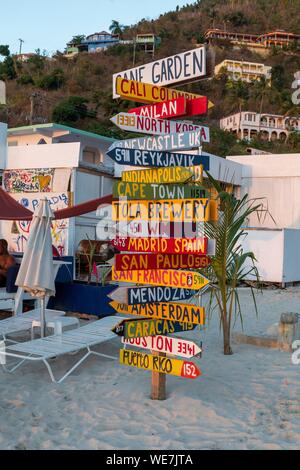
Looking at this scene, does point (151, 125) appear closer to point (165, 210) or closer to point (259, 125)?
point (165, 210)

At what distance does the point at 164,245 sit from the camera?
427 centimetres

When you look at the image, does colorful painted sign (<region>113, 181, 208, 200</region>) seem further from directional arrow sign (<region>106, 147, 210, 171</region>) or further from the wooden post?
the wooden post

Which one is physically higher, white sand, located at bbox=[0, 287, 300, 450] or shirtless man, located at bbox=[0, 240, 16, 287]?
shirtless man, located at bbox=[0, 240, 16, 287]

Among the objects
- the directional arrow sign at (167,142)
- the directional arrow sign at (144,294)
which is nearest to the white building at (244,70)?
the directional arrow sign at (167,142)

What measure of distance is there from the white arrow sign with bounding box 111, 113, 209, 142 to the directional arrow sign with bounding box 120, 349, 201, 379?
1.87 meters

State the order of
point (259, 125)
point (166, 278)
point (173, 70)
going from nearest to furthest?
1. point (166, 278)
2. point (173, 70)
3. point (259, 125)

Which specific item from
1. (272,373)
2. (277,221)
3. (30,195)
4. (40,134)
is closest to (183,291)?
(272,373)

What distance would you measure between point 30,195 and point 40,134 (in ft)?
21.9

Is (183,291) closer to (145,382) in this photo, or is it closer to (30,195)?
(145,382)

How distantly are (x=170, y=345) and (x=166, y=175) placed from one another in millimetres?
1404

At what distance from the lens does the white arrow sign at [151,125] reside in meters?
4.45

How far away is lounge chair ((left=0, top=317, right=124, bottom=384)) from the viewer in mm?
4891

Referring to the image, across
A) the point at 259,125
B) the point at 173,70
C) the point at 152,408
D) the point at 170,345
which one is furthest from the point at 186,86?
the point at 152,408

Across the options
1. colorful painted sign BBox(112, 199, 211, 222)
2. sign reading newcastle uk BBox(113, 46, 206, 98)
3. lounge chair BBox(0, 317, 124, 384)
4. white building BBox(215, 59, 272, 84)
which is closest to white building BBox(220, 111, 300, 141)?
white building BBox(215, 59, 272, 84)
